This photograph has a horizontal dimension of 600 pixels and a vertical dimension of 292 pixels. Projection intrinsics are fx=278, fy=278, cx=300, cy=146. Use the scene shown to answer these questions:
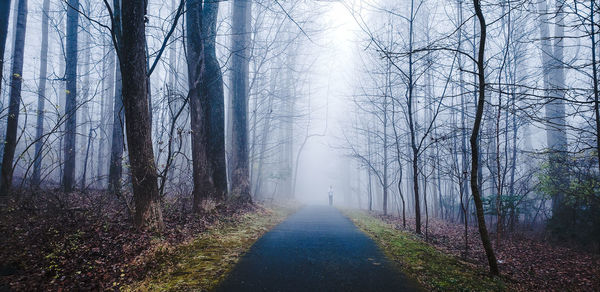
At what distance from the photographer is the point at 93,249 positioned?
4027mm

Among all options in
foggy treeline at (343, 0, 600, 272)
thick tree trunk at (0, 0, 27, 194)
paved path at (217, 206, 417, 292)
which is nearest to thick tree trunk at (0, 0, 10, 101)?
thick tree trunk at (0, 0, 27, 194)

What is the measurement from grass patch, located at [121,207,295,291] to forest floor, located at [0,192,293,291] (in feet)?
0.04

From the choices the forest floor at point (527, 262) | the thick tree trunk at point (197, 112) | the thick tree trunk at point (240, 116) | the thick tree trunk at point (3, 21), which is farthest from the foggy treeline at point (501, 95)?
the thick tree trunk at point (3, 21)

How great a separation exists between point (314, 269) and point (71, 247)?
3.49m

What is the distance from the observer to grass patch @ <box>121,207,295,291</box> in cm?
336

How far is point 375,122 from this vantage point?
23469mm

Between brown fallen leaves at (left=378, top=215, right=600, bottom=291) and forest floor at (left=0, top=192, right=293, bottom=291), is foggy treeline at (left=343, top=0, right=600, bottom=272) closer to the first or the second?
brown fallen leaves at (left=378, top=215, right=600, bottom=291)

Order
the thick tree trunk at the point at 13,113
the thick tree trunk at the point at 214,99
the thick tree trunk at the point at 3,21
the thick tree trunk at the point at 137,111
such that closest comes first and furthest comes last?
the thick tree trunk at the point at 137,111 < the thick tree trunk at the point at 13,113 < the thick tree trunk at the point at 3,21 < the thick tree trunk at the point at 214,99

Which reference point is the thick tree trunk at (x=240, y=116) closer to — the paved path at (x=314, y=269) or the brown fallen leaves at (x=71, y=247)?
the brown fallen leaves at (x=71, y=247)

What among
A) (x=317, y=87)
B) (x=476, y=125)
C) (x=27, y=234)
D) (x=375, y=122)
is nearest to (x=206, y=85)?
(x=27, y=234)

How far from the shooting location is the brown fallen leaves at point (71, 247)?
3.34 m

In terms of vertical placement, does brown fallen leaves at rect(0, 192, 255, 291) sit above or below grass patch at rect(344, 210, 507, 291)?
above

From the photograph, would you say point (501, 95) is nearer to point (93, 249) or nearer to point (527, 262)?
point (527, 262)

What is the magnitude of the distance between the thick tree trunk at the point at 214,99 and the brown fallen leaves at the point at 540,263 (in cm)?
652
